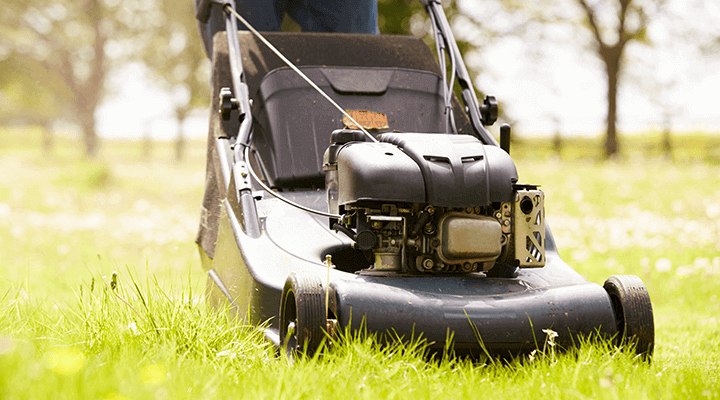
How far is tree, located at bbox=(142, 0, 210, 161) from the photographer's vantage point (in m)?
19.1

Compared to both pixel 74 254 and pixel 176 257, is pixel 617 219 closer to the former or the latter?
pixel 176 257

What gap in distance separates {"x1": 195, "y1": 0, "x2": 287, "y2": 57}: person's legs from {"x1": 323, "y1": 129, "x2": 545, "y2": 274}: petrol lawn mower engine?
194 centimetres

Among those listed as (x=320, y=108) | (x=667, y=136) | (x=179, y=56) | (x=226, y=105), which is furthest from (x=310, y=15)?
(x=179, y=56)

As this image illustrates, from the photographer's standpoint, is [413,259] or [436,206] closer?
[436,206]

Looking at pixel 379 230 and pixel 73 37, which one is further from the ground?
pixel 73 37

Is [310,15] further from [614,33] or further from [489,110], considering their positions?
[614,33]

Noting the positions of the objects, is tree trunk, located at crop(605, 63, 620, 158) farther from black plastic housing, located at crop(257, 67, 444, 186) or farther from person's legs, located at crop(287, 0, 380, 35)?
black plastic housing, located at crop(257, 67, 444, 186)

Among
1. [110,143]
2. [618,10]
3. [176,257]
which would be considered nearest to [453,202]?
[176,257]

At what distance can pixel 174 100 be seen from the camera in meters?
24.5

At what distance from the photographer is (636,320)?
97.4 inches

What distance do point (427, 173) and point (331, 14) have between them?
7.63ft

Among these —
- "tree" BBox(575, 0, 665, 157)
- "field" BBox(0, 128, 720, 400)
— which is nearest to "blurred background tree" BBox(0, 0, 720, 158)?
"tree" BBox(575, 0, 665, 157)

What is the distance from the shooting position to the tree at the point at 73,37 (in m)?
20.3

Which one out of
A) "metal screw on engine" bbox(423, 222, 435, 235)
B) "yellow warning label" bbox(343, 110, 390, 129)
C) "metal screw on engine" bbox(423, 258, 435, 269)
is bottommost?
"metal screw on engine" bbox(423, 258, 435, 269)
